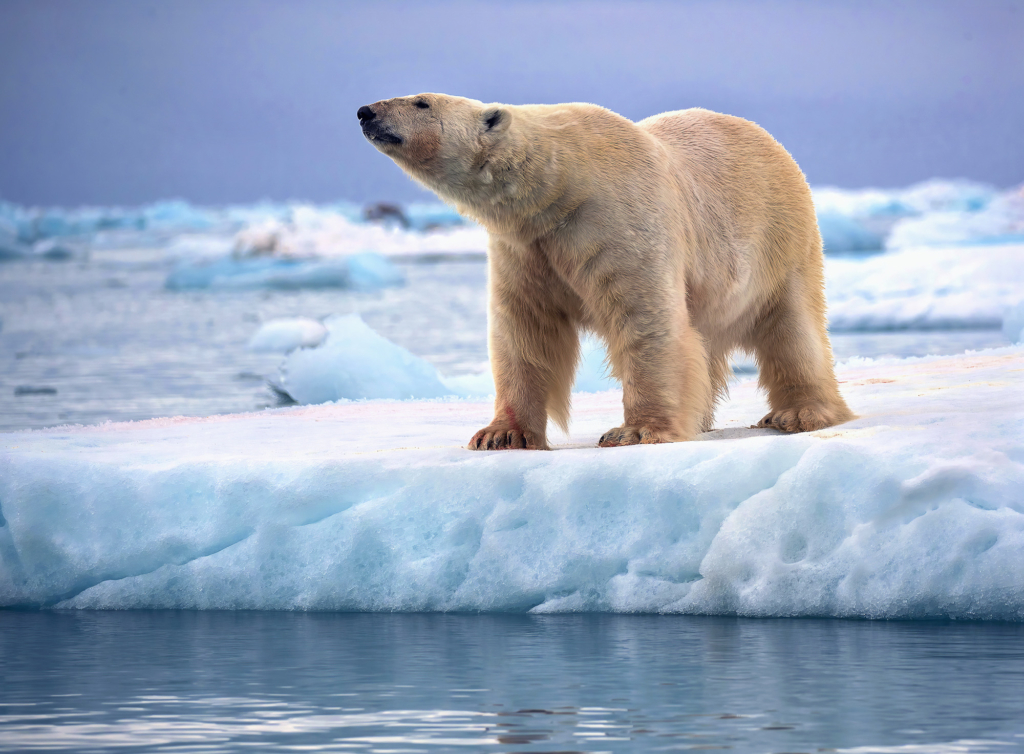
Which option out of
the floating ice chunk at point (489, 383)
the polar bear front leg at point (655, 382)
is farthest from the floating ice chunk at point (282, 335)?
the polar bear front leg at point (655, 382)

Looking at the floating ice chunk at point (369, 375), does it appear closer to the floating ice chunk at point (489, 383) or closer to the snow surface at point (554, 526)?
the floating ice chunk at point (489, 383)

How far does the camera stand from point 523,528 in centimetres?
387

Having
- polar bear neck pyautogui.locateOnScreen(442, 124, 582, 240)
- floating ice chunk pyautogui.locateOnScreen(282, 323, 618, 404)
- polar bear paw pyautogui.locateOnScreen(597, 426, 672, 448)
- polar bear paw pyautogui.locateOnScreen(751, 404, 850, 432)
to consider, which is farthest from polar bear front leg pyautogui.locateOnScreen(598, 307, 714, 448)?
floating ice chunk pyautogui.locateOnScreen(282, 323, 618, 404)

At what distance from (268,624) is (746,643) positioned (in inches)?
56.1

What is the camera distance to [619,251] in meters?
4.19

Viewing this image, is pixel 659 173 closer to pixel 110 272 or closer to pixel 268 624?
pixel 268 624

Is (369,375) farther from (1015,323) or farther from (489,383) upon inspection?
(1015,323)

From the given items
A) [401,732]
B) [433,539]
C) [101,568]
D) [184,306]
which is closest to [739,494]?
[433,539]

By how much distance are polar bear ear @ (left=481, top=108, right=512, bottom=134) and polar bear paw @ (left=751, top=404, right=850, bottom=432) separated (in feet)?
5.68

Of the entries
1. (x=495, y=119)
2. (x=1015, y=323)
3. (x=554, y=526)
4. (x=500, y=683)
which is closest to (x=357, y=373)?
(x=495, y=119)

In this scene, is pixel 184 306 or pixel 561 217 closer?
pixel 561 217

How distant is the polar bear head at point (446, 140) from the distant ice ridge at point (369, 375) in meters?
4.66

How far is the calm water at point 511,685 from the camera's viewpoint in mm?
2562

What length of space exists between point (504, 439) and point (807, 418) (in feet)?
4.13
